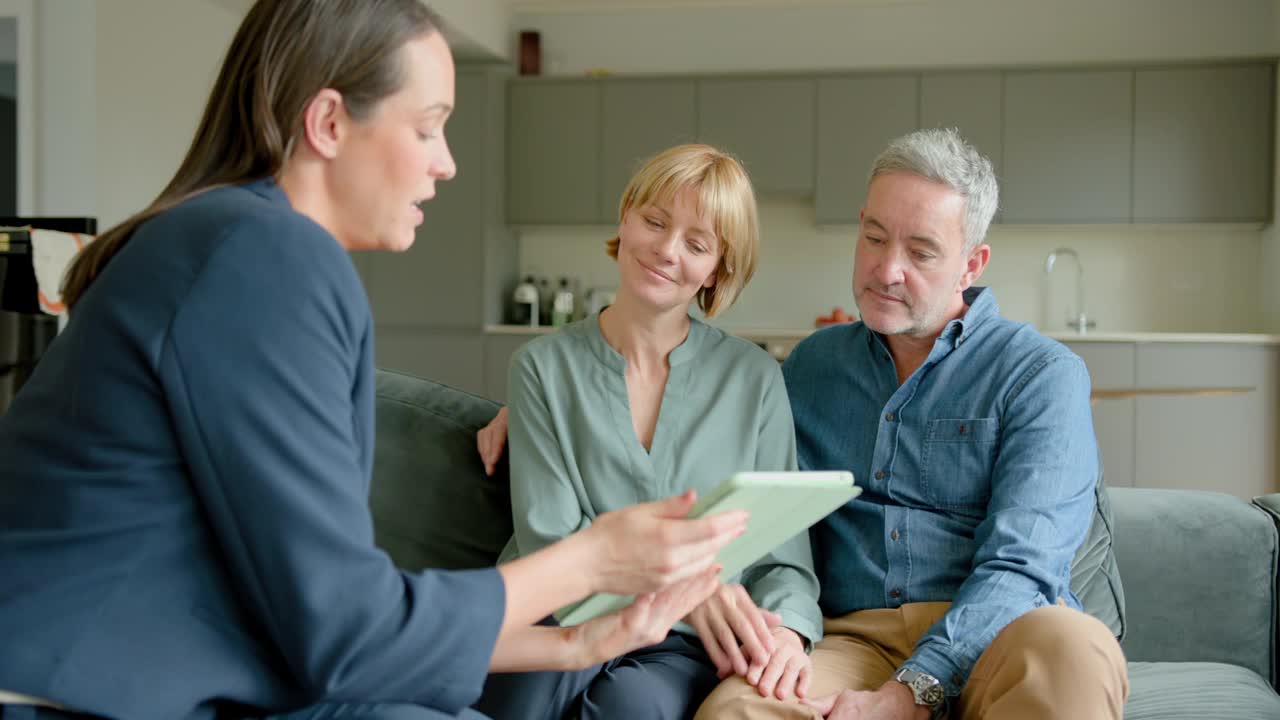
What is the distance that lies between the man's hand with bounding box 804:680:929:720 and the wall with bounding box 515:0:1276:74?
535 cm

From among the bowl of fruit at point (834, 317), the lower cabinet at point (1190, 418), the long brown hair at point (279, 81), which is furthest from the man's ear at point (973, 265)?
the bowl of fruit at point (834, 317)

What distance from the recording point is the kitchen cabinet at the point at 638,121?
6.62 metres

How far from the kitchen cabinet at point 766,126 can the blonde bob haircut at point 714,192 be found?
4.49m

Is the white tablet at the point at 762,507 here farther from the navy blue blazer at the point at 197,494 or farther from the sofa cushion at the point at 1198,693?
the sofa cushion at the point at 1198,693

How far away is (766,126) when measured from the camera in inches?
257

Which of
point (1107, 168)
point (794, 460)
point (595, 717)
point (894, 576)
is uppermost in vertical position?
point (1107, 168)

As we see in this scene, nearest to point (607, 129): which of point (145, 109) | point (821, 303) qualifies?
point (821, 303)

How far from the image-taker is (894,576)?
194 centimetres

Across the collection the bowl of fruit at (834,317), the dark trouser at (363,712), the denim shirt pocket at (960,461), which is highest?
the bowl of fruit at (834,317)

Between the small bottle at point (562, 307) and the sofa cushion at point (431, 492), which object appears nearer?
the sofa cushion at point (431, 492)

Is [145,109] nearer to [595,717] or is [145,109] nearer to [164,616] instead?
[595,717]

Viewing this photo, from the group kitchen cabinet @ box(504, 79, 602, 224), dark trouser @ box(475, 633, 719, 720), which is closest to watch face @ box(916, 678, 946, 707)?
dark trouser @ box(475, 633, 719, 720)

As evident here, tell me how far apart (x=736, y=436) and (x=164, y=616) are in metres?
1.12

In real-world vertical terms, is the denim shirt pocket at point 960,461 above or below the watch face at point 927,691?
above
